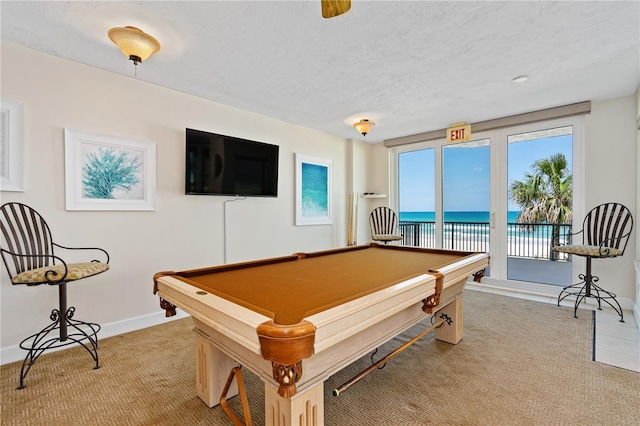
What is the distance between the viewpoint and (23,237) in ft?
7.38

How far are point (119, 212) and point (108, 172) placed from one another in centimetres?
39

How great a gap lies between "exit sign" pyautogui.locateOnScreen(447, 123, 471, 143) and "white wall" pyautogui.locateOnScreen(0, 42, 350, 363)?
9.14 ft

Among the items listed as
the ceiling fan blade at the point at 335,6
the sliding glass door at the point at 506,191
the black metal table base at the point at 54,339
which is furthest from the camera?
the sliding glass door at the point at 506,191

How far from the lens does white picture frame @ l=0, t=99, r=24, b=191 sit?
2.25 meters

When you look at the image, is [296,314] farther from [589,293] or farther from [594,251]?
[589,293]

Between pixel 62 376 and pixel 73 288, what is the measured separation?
31.7 inches

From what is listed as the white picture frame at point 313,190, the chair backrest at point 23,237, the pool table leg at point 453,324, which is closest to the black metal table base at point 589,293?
the pool table leg at point 453,324

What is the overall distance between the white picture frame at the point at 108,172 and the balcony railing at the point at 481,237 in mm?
4394

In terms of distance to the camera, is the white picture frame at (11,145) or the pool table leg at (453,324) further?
the pool table leg at (453,324)

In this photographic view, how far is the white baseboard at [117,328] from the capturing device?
88.7 inches

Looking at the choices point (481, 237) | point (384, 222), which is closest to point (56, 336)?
point (384, 222)

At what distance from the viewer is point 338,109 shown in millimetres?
3764

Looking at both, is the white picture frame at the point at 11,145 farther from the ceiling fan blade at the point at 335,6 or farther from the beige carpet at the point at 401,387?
the ceiling fan blade at the point at 335,6

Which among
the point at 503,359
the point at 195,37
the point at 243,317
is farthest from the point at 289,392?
the point at 195,37
